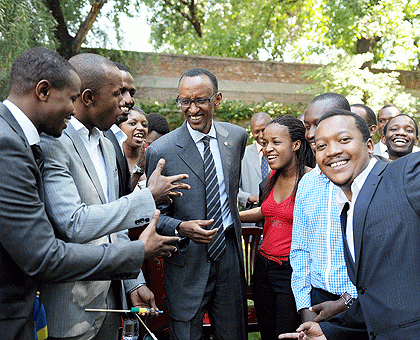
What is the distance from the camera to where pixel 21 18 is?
8.34m

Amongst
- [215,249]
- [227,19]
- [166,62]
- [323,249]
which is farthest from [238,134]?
[227,19]

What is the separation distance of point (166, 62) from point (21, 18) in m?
6.12

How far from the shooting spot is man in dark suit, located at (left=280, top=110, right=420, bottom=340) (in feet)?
5.94

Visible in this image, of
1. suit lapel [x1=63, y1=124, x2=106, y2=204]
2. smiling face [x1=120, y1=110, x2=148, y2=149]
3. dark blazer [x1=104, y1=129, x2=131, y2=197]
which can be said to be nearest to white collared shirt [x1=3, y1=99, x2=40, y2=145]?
suit lapel [x1=63, y1=124, x2=106, y2=204]

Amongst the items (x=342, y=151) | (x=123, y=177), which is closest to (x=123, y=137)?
(x=123, y=177)

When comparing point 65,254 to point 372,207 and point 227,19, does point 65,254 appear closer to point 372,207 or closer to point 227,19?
point 372,207

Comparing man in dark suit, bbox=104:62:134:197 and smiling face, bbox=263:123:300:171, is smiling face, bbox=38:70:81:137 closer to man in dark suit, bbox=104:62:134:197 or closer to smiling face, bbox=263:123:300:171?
man in dark suit, bbox=104:62:134:197

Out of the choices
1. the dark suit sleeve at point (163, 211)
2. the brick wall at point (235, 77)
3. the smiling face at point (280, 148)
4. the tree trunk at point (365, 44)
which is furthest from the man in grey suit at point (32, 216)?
the tree trunk at point (365, 44)

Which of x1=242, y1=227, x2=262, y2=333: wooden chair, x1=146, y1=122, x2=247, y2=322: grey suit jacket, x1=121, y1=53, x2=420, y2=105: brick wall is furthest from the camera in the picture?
x1=121, y1=53, x2=420, y2=105: brick wall

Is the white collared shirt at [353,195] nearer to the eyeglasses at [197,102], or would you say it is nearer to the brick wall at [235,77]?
the eyeglasses at [197,102]

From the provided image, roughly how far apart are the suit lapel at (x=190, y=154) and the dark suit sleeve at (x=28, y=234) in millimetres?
1355

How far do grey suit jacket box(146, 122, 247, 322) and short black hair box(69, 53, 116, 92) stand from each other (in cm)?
92

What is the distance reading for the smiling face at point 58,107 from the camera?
1896 mm

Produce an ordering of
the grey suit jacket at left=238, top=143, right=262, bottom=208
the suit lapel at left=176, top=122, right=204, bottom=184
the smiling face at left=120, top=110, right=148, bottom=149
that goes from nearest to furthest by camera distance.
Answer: the suit lapel at left=176, top=122, right=204, bottom=184 → the smiling face at left=120, top=110, right=148, bottom=149 → the grey suit jacket at left=238, top=143, right=262, bottom=208
